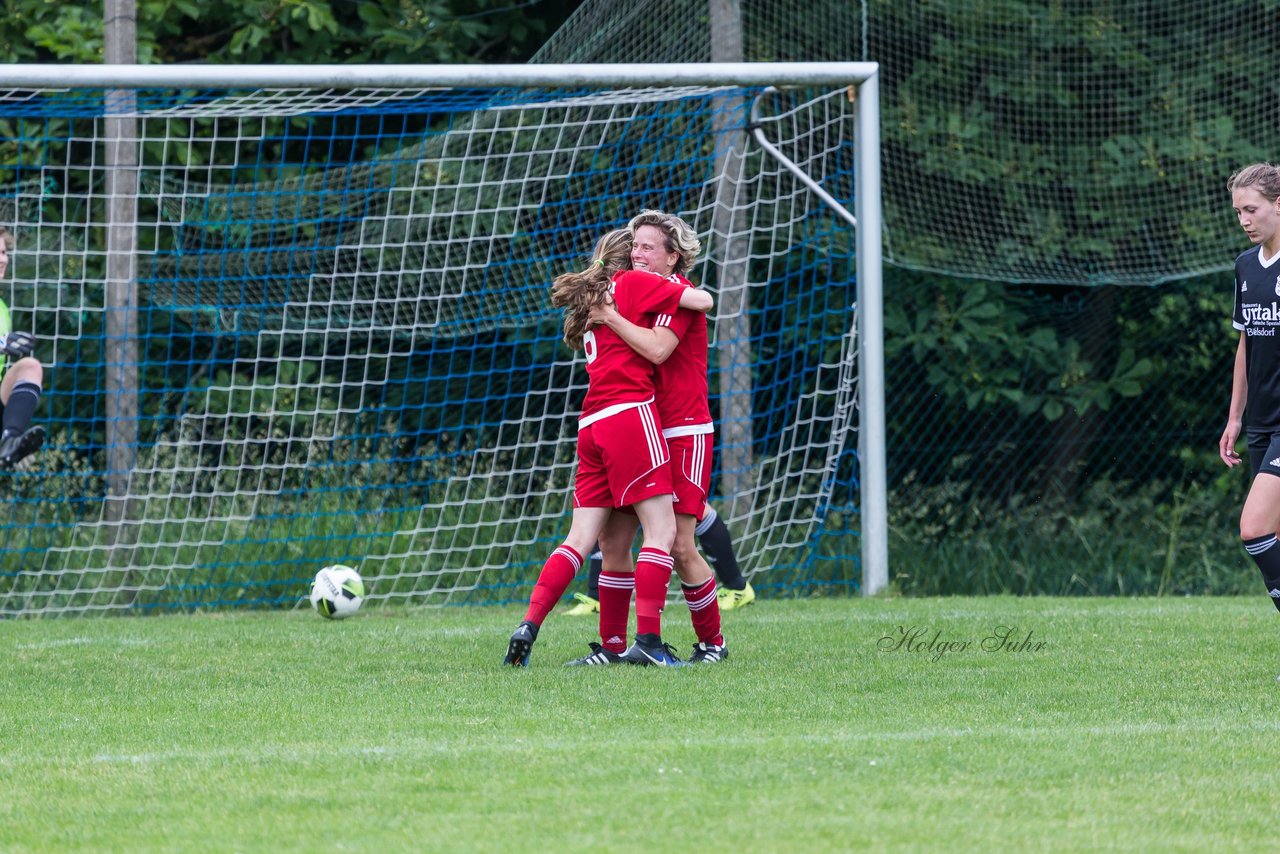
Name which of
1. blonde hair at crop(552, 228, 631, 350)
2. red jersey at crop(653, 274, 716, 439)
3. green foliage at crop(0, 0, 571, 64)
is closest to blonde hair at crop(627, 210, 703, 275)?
red jersey at crop(653, 274, 716, 439)

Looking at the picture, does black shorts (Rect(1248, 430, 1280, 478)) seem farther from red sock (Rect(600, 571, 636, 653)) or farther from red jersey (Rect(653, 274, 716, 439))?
red sock (Rect(600, 571, 636, 653))

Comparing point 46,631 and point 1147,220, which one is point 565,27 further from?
point 46,631

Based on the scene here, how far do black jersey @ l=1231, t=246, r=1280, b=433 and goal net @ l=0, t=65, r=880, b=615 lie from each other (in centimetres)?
373


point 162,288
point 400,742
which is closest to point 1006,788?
point 400,742

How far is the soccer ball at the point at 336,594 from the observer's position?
7848 mm

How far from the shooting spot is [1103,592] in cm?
1063

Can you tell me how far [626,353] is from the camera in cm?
580

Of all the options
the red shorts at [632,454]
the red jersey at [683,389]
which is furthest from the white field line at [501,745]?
the red jersey at [683,389]

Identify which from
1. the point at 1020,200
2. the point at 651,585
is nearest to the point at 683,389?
the point at 651,585

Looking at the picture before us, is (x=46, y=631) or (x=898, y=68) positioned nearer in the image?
(x=46, y=631)

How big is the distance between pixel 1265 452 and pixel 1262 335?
0.41 m

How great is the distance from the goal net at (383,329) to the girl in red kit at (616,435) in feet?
10.5

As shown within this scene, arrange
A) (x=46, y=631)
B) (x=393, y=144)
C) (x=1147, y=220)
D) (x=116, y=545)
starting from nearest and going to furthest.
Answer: (x=46, y=631)
(x=116, y=545)
(x=1147, y=220)
(x=393, y=144)

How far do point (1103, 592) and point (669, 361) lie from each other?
18.7ft
